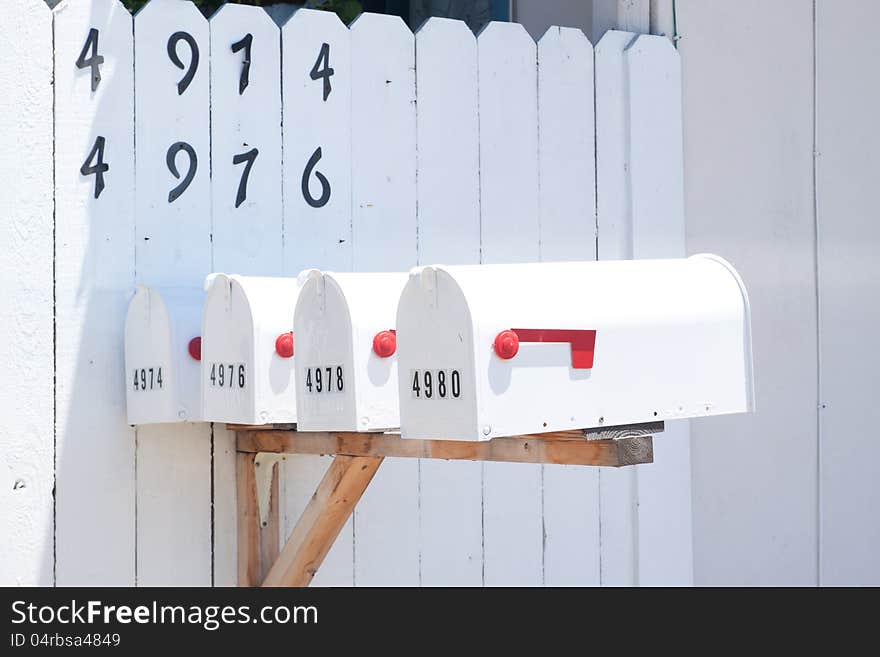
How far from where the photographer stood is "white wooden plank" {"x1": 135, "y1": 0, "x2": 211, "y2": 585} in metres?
2.91

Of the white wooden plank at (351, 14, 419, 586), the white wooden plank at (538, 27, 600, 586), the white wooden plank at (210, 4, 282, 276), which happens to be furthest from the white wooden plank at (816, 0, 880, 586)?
the white wooden plank at (210, 4, 282, 276)

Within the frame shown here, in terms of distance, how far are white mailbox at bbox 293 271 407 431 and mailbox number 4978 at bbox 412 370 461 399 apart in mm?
195

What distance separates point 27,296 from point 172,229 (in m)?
0.33

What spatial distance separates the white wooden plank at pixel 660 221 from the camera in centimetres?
354

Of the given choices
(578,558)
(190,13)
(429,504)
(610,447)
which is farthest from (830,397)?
(190,13)

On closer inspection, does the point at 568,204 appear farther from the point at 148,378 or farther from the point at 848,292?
the point at 148,378

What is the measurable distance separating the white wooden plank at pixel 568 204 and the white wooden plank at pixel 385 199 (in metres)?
0.35

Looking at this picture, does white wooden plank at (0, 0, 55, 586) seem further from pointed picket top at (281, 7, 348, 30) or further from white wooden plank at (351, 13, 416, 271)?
white wooden plank at (351, 13, 416, 271)

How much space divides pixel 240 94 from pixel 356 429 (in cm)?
91

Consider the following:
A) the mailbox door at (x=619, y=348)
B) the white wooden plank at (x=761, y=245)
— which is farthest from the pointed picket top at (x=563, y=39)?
the mailbox door at (x=619, y=348)

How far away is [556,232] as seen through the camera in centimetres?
342

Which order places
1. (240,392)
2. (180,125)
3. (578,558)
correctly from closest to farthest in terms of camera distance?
1. (240,392)
2. (180,125)
3. (578,558)

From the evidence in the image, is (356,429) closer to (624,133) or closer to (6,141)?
(6,141)

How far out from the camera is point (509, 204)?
336 cm
